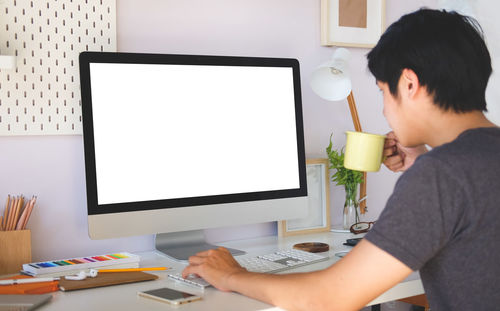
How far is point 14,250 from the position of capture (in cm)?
147

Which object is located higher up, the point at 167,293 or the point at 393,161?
the point at 393,161

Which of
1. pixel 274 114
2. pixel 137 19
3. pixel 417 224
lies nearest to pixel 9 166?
pixel 137 19

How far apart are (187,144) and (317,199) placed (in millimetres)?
645

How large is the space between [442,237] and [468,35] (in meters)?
0.39

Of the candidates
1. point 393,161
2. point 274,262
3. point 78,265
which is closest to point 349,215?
point 393,161

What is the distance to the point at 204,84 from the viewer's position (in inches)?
64.3

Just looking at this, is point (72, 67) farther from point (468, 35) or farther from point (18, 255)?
point (468, 35)

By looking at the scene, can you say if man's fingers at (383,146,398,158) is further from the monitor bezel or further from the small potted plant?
the small potted plant

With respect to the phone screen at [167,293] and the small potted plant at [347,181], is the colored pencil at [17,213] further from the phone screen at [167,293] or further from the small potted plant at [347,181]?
the small potted plant at [347,181]

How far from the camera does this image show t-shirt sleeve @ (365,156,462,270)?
3.09 feet

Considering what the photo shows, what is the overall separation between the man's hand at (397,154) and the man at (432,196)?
0.49 meters

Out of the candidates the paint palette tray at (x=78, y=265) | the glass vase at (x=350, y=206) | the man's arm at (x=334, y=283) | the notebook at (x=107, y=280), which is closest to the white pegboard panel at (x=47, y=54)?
the paint palette tray at (x=78, y=265)

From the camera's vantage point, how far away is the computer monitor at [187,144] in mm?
1484

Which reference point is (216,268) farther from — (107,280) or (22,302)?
(22,302)
